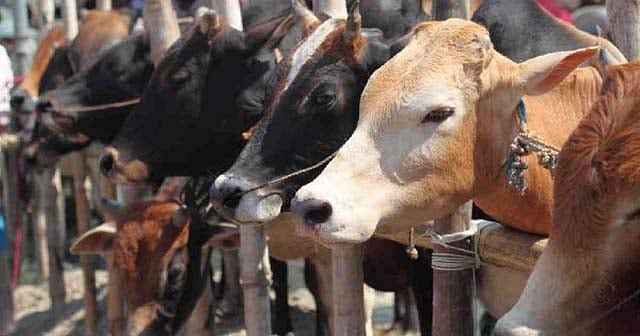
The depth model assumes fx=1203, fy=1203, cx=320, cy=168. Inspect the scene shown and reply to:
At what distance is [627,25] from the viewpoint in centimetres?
323

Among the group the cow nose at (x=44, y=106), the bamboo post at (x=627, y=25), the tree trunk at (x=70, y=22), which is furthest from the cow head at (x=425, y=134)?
the tree trunk at (x=70, y=22)

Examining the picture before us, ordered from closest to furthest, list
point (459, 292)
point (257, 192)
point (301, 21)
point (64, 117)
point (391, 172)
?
1. point (391, 172)
2. point (459, 292)
3. point (257, 192)
4. point (301, 21)
5. point (64, 117)

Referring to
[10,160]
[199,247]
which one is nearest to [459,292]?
[199,247]

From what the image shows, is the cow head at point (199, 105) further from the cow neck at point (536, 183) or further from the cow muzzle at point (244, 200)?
the cow neck at point (536, 183)

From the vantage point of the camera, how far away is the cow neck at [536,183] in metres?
3.12

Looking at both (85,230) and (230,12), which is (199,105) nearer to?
(230,12)

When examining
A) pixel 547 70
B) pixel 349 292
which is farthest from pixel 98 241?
pixel 547 70

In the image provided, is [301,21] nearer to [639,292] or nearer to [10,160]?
[639,292]

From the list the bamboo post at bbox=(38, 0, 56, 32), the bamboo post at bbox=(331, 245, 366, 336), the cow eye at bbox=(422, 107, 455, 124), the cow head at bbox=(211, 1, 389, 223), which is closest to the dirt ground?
the bamboo post at bbox=(38, 0, 56, 32)

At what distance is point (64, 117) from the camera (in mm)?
5730

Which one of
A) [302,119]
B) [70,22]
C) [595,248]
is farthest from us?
[70,22]

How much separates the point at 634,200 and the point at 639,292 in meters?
0.17

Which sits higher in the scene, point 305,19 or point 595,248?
point 305,19

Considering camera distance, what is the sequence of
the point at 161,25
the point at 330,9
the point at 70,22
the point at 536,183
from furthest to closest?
the point at 70,22 < the point at 161,25 < the point at 330,9 < the point at 536,183
